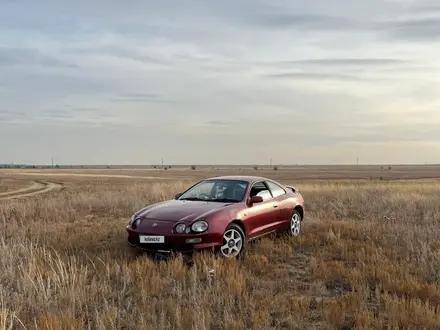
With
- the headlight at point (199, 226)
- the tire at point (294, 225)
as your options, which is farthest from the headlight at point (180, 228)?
the tire at point (294, 225)

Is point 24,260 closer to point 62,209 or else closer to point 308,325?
point 308,325

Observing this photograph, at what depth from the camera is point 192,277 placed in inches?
258

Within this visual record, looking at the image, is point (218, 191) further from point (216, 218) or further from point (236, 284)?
point (236, 284)

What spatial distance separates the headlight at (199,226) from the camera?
7.76 metres

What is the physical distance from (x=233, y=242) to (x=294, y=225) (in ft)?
8.65

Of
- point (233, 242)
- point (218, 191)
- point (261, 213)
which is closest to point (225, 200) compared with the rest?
point (218, 191)

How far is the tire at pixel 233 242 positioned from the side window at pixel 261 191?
113 centimetres

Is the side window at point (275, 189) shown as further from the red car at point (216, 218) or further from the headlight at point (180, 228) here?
the headlight at point (180, 228)

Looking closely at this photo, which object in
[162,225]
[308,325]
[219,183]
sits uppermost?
[219,183]

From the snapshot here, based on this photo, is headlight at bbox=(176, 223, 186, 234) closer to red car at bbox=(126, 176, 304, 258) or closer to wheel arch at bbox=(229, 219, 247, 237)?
red car at bbox=(126, 176, 304, 258)

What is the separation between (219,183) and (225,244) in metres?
1.79

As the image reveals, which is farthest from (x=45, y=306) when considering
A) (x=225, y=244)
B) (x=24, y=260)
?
(x=225, y=244)

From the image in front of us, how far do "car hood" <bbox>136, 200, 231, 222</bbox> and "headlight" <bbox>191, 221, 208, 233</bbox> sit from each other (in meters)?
0.10

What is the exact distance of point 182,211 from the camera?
8.19 m
